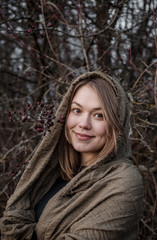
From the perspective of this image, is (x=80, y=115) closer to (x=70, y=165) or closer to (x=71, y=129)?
(x=71, y=129)

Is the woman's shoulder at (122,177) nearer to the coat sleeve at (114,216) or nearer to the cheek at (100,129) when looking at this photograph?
the coat sleeve at (114,216)

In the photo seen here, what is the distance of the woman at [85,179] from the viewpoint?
142cm

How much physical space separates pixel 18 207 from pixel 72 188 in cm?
53

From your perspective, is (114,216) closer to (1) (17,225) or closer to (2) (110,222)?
(2) (110,222)

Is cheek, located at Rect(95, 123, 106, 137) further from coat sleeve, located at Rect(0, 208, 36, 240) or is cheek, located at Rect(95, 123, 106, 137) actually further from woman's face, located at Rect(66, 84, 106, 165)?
coat sleeve, located at Rect(0, 208, 36, 240)

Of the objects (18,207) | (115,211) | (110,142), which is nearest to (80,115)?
(110,142)

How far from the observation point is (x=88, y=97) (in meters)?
1.76

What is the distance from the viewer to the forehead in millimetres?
1721

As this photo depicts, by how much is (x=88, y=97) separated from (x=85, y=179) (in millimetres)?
577

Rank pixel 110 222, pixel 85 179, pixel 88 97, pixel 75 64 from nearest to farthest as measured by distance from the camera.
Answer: pixel 110 222, pixel 85 179, pixel 88 97, pixel 75 64

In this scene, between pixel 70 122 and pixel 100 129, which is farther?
pixel 70 122

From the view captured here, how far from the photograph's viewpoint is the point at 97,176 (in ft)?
5.32

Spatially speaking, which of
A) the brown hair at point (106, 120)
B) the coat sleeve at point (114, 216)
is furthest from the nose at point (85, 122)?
the coat sleeve at point (114, 216)

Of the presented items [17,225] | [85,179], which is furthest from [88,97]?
[17,225]
